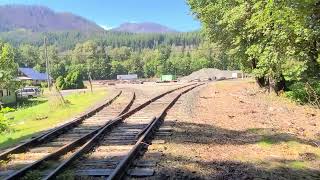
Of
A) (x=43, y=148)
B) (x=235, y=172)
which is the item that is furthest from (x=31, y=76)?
(x=235, y=172)

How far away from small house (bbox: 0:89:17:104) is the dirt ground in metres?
46.4

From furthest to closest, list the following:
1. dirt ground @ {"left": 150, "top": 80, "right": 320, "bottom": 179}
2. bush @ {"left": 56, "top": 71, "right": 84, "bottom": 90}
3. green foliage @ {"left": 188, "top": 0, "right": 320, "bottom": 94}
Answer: bush @ {"left": 56, "top": 71, "right": 84, "bottom": 90}, green foliage @ {"left": 188, "top": 0, "right": 320, "bottom": 94}, dirt ground @ {"left": 150, "top": 80, "right": 320, "bottom": 179}

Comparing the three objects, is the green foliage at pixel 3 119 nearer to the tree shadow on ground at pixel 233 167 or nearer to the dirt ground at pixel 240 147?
the dirt ground at pixel 240 147

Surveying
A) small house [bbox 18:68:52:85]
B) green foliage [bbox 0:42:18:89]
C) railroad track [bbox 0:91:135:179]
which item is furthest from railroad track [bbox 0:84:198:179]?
small house [bbox 18:68:52:85]

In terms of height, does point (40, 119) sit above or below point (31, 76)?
below

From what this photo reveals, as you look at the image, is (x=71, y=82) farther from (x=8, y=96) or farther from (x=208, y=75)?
(x=208, y=75)

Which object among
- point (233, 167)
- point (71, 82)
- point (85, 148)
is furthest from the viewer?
point (71, 82)

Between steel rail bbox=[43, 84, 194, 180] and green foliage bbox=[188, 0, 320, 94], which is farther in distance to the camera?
green foliage bbox=[188, 0, 320, 94]

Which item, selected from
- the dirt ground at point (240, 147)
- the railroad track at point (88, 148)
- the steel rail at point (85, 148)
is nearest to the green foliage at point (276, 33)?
the dirt ground at point (240, 147)

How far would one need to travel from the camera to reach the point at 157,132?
49.9ft

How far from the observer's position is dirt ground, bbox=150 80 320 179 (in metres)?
9.80

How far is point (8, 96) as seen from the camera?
65.1 meters

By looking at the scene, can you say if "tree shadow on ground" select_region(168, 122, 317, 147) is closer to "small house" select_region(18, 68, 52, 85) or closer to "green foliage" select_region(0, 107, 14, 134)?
"green foliage" select_region(0, 107, 14, 134)

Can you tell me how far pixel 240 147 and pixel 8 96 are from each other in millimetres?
57122
